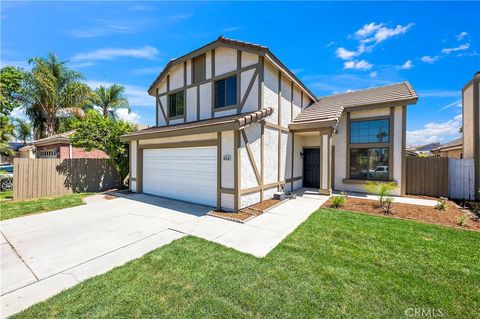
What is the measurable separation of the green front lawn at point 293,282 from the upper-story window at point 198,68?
804 cm

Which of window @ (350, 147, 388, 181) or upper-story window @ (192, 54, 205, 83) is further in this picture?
window @ (350, 147, 388, 181)

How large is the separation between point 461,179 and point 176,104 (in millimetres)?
14656

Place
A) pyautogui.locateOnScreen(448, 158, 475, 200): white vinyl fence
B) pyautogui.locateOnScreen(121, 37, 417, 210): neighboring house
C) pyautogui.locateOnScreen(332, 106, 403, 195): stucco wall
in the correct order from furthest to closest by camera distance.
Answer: pyautogui.locateOnScreen(332, 106, 403, 195): stucco wall < pyautogui.locateOnScreen(448, 158, 475, 200): white vinyl fence < pyautogui.locateOnScreen(121, 37, 417, 210): neighboring house

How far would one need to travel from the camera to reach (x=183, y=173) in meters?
9.45

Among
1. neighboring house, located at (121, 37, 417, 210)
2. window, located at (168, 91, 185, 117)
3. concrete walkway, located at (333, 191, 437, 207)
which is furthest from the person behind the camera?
window, located at (168, 91, 185, 117)

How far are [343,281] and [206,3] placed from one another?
10.6m

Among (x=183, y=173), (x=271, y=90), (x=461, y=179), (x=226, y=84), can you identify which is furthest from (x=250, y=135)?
(x=461, y=179)

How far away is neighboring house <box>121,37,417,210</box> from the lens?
7934 millimetres

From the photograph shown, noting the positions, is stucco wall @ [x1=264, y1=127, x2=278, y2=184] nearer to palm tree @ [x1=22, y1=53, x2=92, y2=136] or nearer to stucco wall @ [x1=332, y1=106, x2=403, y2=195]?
stucco wall @ [x1=332, y1=106, x2=403, y2=195]

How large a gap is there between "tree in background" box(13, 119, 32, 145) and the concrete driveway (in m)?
31.3

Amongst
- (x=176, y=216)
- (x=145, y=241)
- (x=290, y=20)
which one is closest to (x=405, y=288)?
(x=145, y=241)

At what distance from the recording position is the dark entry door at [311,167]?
12.3m

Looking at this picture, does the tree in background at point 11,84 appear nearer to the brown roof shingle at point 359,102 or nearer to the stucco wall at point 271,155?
the stucco wall at point 271,155

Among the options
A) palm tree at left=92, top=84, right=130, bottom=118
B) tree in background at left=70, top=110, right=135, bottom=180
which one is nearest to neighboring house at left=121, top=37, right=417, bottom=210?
tree in background at left=70, top=110, right=135, bottom=180
